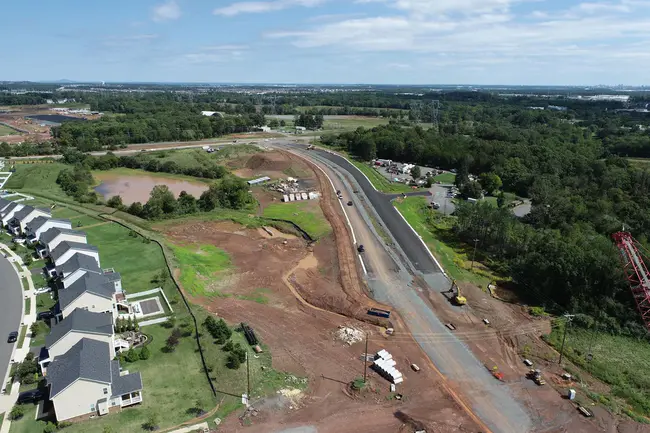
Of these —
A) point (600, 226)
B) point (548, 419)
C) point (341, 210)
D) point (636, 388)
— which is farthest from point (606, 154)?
point (548, 419)

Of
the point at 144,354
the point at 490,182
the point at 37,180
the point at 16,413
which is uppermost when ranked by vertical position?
the point at 37,180

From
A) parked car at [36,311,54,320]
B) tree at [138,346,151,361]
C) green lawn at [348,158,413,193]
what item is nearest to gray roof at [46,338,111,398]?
tree at [138,346,151,361]

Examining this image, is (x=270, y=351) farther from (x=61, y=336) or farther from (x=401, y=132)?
(x=401, y=132)

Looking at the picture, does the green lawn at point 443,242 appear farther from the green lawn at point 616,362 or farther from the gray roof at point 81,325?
the gray roof at point 81,325

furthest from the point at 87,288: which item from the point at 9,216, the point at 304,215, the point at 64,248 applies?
the point at 304,215

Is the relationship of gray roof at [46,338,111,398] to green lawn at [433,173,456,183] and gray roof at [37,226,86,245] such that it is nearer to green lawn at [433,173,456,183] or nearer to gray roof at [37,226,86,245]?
gray roof at [37,226,86,245]

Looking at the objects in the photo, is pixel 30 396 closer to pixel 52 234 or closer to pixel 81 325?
pixel 81 325
